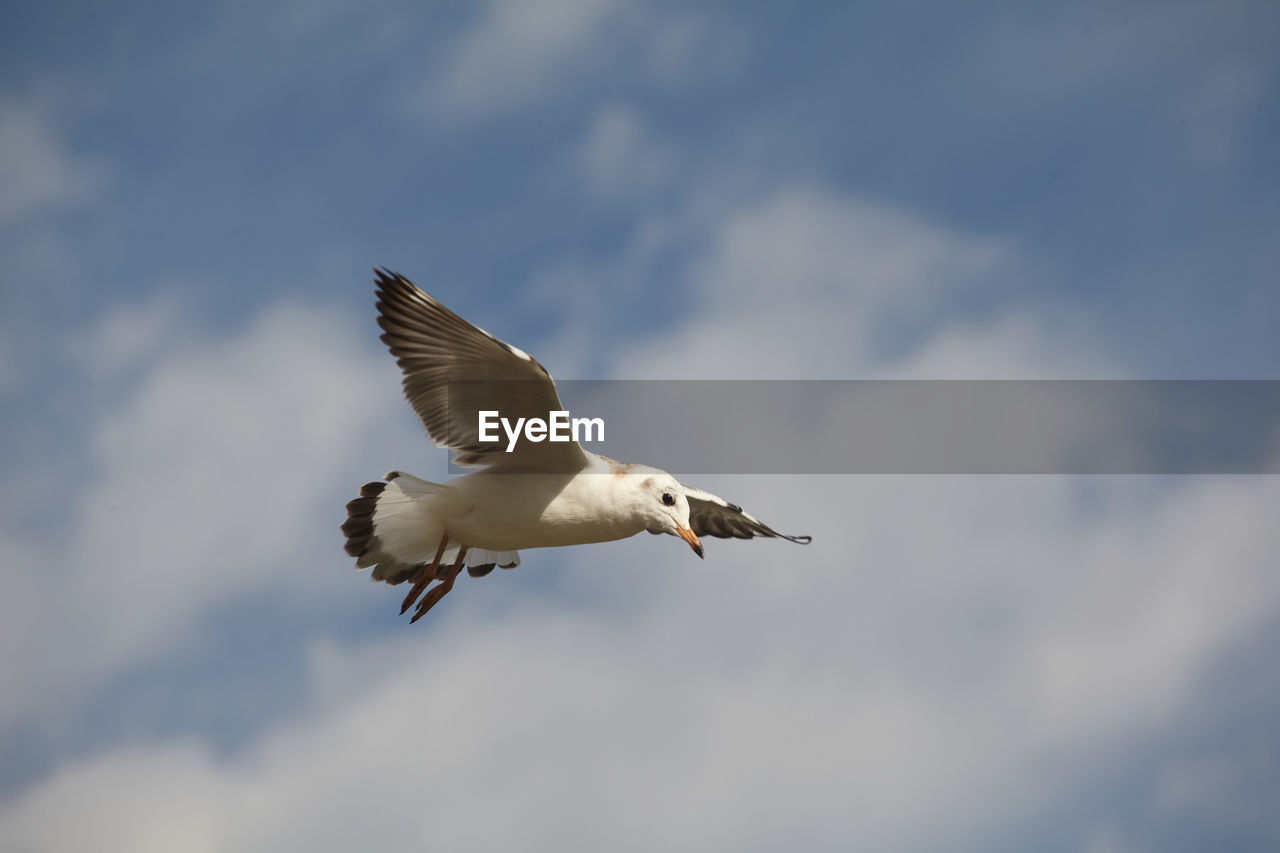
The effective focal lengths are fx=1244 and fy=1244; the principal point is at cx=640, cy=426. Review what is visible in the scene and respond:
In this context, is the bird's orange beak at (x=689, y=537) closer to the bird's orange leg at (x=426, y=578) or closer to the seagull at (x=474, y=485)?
the seagull at (x=474, y=485)

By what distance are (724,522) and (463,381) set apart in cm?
361

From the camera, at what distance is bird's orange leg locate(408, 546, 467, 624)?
414 inches

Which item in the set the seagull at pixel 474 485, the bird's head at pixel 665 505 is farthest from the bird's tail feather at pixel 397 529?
the bird's head at pixel 665 505

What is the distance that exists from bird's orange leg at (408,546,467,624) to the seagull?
0.01 metres

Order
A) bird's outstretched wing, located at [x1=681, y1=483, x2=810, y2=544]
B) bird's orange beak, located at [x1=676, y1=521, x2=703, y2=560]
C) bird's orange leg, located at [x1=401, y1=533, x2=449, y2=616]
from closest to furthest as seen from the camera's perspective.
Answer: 1. bird's orange beak, located at [x1=676, y1=521, x2=703, y2=560]
2. bird's orange leg, located at [x1=401, y1=533, x2=449, y2=616]
3. bird's outstretched wing, located at [x1=681, y1=483, x2=810, y2=544]

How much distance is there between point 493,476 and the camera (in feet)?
33.7

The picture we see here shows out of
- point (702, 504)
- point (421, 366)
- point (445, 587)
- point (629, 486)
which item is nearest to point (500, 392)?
point (421, 366)

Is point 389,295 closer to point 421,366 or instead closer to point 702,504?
point 421,366

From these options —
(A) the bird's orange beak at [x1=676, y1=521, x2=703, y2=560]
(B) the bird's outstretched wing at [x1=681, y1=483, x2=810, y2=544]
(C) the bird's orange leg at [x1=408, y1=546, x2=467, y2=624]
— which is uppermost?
(B) the bird's outstretched wing at [x1=681, y1=483, x2=810, y2=544]

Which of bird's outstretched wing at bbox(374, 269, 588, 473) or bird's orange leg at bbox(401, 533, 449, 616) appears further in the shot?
bird's orange leg at bbox(401, 533, 449, 616)

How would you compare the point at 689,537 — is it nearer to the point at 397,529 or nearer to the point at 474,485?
the point at 474,485

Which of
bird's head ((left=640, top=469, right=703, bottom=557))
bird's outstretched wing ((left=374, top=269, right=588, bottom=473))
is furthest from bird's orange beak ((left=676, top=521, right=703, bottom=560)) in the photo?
bird's outstretched wing ((left=374, top=269, right=588, bottom=473))

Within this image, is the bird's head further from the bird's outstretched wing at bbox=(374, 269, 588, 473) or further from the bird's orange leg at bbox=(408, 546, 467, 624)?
the bird's orange leg at bbox=(408, 546, 467, 624)

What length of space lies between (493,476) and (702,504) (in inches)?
92.8
